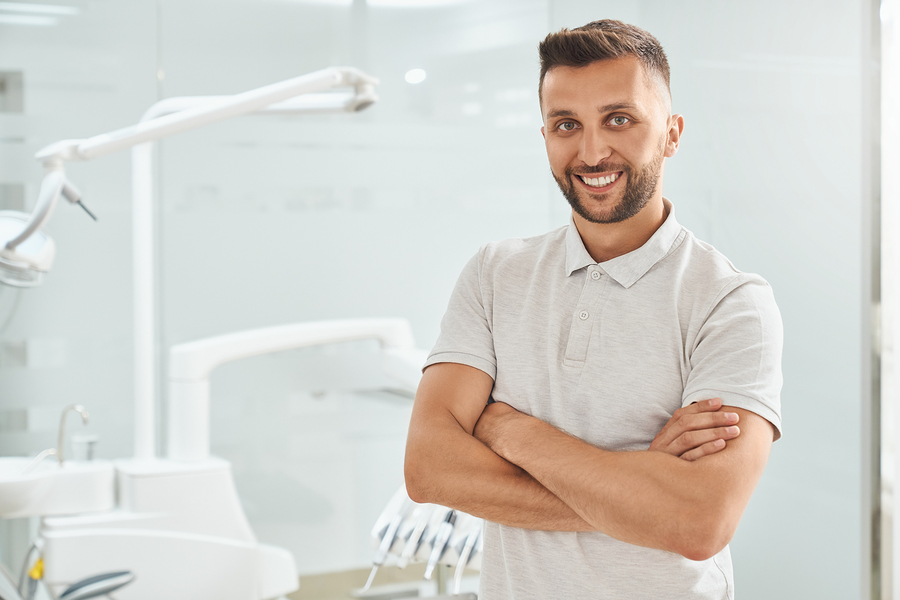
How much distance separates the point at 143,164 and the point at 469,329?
55.6 inches

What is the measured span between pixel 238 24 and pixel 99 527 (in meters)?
1.67

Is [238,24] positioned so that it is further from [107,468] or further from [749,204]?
[749,204]

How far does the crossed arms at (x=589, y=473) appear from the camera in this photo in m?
0.94

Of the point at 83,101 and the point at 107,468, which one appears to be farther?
the point at 83,101

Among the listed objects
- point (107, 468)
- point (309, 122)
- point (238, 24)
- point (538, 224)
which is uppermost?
point (238, 24)

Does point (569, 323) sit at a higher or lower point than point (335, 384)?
higher

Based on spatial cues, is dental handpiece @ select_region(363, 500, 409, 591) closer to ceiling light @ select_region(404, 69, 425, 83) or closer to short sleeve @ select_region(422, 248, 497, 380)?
short sleeve @ select_region(422, 248, 497, 380)

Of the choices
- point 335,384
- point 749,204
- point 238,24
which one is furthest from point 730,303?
point 238,24

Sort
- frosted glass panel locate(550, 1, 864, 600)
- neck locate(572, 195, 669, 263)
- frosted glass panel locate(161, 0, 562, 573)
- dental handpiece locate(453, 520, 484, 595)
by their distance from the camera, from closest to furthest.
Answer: neck locate(572, 195, 669, 263) → dental handpiece locate(453, 520, 484, 595) → frosted glass panel locate(550, 1, 864, 600) → frosted glass panel locate(161, 0, 562, 573)

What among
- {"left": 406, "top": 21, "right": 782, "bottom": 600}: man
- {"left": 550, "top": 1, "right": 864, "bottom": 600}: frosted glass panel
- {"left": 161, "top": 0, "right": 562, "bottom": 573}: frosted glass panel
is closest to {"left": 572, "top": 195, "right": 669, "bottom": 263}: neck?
{"left": 406, "top": 21, "right": 782, "bottom": 600}: man

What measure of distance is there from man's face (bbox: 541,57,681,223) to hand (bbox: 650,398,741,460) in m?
0.29

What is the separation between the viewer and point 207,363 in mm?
2211

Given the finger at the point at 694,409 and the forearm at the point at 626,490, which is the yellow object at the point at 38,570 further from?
the finger at the point at 694,409

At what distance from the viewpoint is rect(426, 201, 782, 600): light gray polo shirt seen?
1009 millimetres
